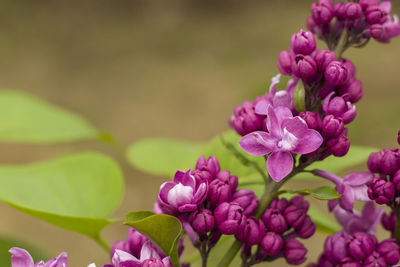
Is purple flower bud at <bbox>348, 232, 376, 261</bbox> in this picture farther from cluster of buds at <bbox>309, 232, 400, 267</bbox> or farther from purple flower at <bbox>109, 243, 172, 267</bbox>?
purple flower at <bbox>109, 243, 172, 267</bbox>

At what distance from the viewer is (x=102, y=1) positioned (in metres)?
4.16

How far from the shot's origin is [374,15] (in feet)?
1.80

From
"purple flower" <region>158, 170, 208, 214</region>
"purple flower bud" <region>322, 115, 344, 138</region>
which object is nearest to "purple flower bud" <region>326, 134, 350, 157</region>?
"purple flower bud" <region>322, 115, 344, 138</region>

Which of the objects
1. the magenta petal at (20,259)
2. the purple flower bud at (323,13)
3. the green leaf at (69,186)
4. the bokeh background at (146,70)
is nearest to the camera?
the magenta petal at (20,259)

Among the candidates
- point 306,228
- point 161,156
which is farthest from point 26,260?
point 161,156

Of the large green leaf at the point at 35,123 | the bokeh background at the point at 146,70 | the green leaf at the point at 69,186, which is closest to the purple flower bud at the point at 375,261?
the green leaf at the point at 69,186

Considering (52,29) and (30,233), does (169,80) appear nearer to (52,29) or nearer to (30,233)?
(52,29)

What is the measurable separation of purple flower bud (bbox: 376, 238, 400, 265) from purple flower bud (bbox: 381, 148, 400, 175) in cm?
6

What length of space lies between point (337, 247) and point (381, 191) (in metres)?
0.06

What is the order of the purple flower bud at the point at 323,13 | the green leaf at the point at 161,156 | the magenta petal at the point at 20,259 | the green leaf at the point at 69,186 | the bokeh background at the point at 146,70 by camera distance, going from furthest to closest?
the bokeh background at the point at 146,70 < the green leaf at the point at 161,156 < the green leaf at the point at 69,186 < the purple flower bud at the point at 323,13 < the magenta petal at the point at 20,259

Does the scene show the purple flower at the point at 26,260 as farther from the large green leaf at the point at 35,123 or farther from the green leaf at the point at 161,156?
the large green leaf at the point at 35,123

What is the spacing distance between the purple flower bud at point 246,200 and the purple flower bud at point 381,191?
9 cm

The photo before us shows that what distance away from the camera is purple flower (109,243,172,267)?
46 centimetres

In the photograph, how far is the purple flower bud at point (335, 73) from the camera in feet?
1.60
